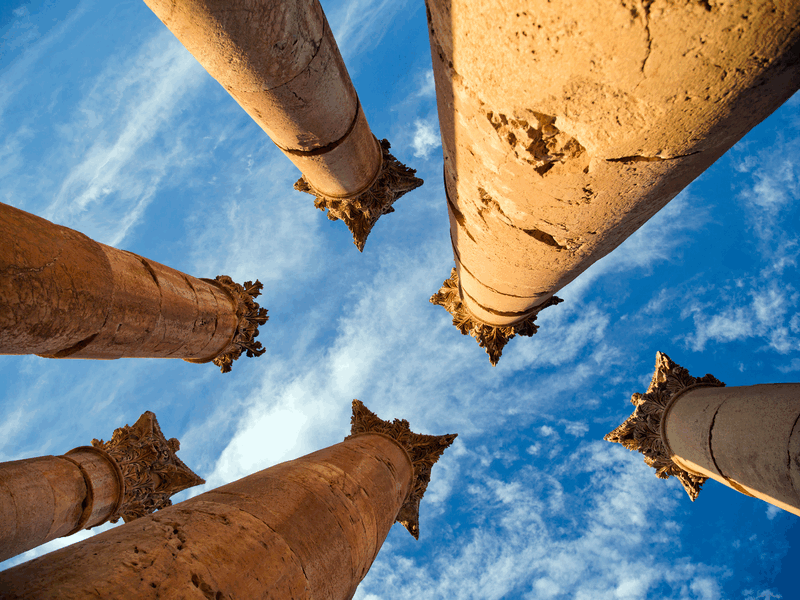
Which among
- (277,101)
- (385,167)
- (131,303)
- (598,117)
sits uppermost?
(385,167)

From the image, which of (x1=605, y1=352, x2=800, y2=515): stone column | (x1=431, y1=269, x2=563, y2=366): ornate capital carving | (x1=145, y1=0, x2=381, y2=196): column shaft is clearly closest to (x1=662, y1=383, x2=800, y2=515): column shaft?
(x1=605, y1=352, x2=800, y2=515): stone column

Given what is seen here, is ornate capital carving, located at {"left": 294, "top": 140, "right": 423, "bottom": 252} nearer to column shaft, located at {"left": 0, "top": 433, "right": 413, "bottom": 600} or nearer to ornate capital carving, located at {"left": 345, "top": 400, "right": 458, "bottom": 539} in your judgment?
ornate capital carving, located at {"left": 345, "top": 400, "right": 458, "bottom": 539}

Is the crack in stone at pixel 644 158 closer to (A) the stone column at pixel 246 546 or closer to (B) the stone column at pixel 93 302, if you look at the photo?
(A) the stone column at pixel 246 546

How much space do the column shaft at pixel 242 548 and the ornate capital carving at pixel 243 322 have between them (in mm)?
4310

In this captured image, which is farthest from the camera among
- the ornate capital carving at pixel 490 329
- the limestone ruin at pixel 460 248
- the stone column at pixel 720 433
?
the ornate capital carving at pixel 490 329

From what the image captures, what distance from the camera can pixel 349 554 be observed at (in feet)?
15.2

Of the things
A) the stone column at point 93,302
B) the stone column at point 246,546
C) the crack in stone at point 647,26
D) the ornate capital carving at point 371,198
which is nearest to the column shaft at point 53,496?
the stone column at point 93,302

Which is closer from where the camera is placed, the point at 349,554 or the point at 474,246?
the point at 349,554

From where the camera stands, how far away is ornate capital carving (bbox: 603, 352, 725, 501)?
873 cm

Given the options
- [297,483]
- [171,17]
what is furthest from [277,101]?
[297,483]

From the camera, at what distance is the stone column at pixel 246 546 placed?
2.70 m

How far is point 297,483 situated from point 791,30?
204 inches

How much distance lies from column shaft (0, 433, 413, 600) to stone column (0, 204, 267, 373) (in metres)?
2.18

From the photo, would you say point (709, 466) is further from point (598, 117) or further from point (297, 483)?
point (598, 117)
